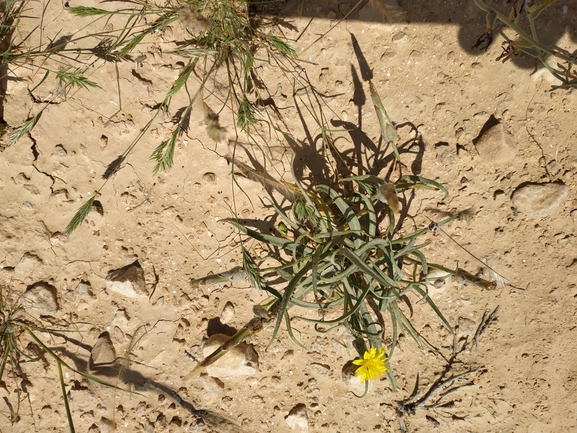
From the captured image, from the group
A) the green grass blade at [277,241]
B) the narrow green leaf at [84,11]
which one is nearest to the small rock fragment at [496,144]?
the green grass blade at [277,241]

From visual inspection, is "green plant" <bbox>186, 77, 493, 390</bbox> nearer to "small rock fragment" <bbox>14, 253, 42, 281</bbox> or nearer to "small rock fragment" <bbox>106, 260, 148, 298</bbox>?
"small rock fragment" <bbox>106, 260, 148, 298</bbox>

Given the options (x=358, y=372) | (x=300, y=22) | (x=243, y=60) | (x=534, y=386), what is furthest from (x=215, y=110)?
(x=534, y=386)

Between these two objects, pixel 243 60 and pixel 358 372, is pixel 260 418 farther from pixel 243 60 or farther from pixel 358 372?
pixel 243 60

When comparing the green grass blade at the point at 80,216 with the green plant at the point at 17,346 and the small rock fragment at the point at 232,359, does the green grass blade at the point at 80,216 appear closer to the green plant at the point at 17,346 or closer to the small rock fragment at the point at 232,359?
the green plant at the point at 17,346

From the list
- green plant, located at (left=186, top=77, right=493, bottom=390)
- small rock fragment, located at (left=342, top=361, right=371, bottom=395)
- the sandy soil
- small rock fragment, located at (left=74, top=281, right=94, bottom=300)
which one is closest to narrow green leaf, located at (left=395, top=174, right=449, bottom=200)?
green plant, located at (left=186, top=77, right=493, bottom=390)

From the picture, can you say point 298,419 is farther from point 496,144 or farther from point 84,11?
point 84,11
